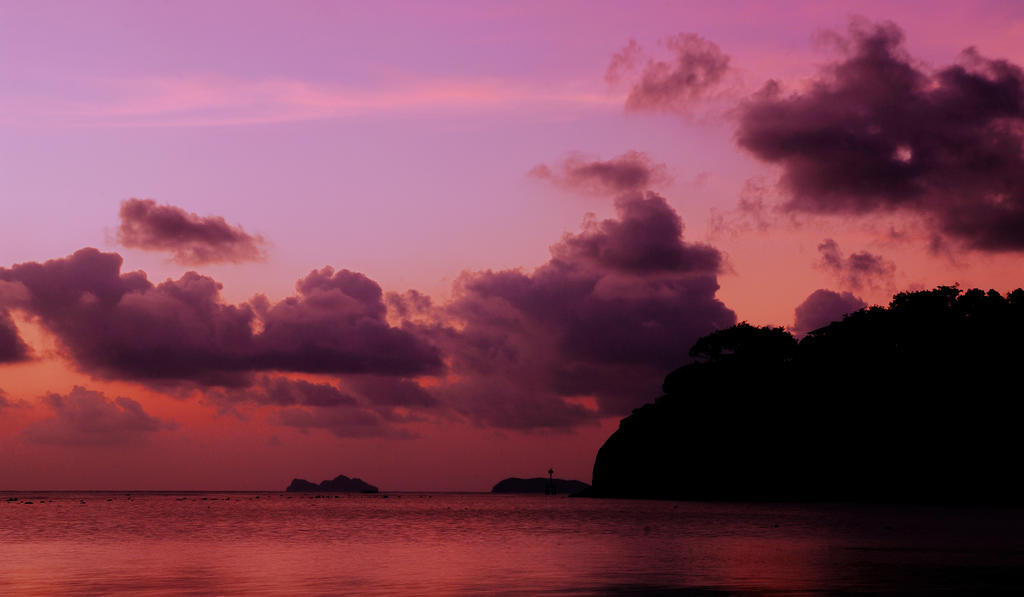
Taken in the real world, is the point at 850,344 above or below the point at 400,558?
above

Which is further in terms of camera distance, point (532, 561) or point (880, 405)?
point (880, 405)

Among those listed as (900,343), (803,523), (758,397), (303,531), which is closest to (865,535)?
(803,523)

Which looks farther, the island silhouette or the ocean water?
the island silhouette

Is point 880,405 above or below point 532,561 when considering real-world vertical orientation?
above

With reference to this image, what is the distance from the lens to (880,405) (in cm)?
16212

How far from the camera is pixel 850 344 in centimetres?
16300

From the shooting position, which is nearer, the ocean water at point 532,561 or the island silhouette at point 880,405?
the ocean water at point 532,561

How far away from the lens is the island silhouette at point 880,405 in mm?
149875

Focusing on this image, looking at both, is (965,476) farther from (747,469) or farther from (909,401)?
(747,469)

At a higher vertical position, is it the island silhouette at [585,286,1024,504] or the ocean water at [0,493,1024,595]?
the island silhouette at [585,286,1024,504]

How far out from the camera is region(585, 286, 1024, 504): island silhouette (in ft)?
492

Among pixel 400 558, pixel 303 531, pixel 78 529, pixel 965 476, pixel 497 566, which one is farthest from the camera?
pixel 965 476

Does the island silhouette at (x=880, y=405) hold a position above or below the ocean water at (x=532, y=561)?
above

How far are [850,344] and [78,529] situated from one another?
11463 centimetres
